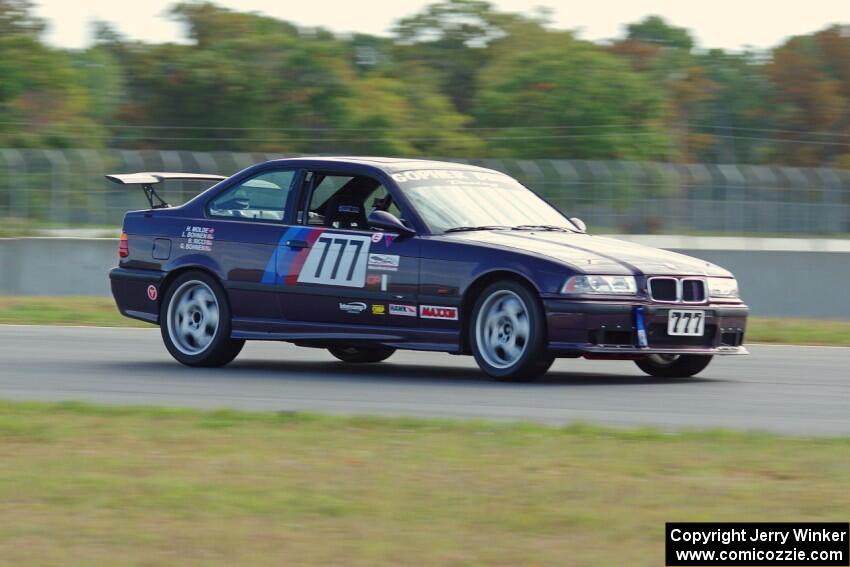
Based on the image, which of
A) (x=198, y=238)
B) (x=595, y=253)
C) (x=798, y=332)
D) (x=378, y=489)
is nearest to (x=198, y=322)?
(x=198, y=238)

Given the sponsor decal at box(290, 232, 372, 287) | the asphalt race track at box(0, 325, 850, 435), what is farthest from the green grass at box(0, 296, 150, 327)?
the sponsor decal at box(290, 232, 372, 287)

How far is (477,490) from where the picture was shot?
19.6 ft

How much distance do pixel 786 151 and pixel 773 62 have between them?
27.8 m

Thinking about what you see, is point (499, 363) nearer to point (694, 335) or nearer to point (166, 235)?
point (694, 335)

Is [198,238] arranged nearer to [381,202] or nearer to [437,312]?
[381,202]

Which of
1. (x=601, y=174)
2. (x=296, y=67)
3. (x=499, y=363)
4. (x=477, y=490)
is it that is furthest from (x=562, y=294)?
(x=296, y=67)

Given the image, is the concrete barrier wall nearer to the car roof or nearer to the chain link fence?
the chain link fence

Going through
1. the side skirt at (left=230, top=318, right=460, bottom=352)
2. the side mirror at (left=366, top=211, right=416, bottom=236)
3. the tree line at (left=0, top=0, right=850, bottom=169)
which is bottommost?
the side skirt at (left=230, top=318, right=460, bottom=352)

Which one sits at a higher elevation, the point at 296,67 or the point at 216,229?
the point at 296,67

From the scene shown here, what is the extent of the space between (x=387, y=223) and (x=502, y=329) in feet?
3.64

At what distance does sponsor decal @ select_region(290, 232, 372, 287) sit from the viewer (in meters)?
10.8

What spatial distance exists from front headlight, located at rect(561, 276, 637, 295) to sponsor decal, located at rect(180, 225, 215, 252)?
2.97 m

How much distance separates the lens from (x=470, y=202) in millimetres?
11086

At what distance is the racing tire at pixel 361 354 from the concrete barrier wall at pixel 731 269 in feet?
32.0
